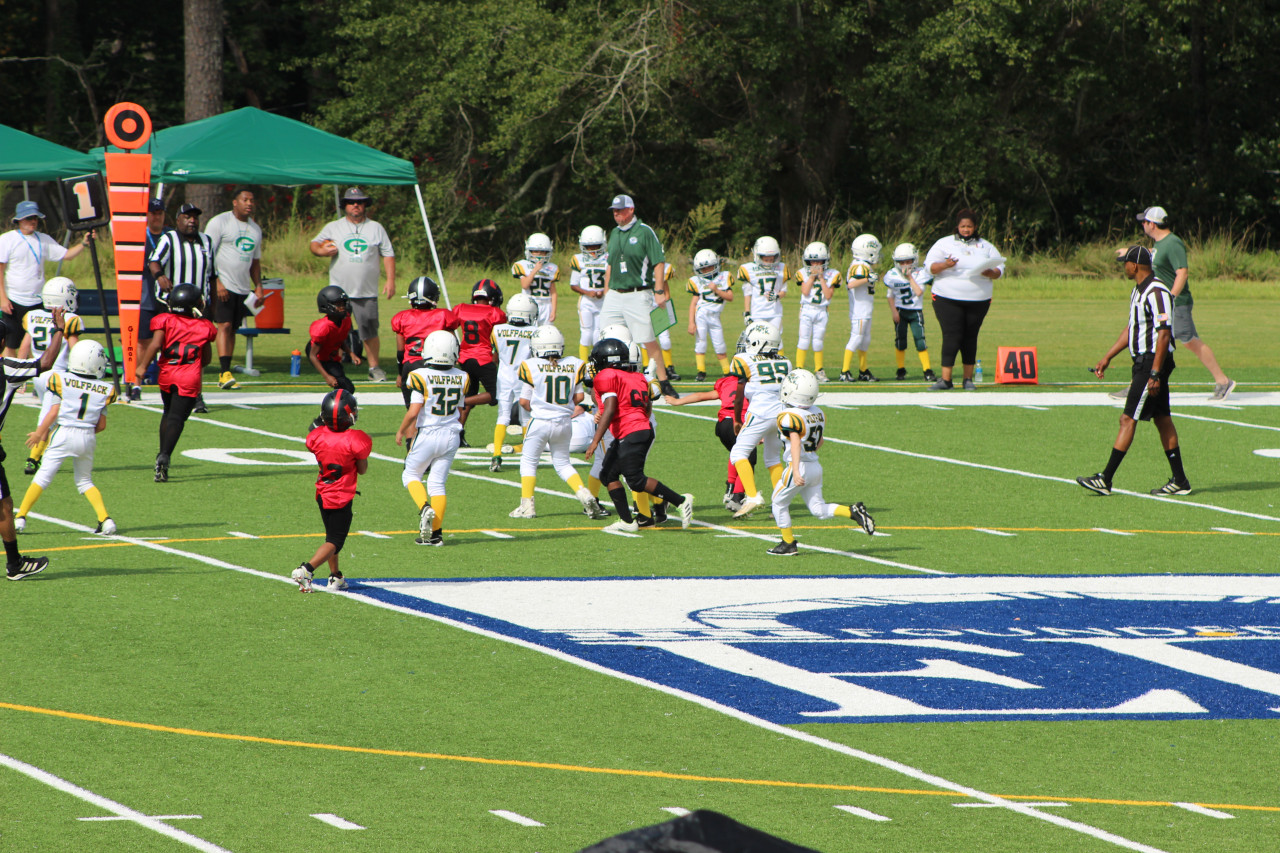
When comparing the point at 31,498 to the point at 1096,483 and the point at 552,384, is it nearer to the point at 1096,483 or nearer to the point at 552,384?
the point at 552,384

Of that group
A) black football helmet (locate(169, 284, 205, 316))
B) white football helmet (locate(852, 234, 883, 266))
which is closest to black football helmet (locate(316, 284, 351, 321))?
black football helmet (locate(169, 284, 205, 316))

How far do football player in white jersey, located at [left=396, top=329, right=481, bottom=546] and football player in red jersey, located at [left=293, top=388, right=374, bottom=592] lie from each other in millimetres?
1417

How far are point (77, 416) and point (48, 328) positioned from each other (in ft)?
14.3

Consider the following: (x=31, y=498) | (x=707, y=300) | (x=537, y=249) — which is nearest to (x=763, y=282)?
(x=707, y=300)

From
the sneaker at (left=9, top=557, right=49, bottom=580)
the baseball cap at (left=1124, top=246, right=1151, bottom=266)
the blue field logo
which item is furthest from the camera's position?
the baseball cap at (left=1124, top=246, right=1151, bottom=266)

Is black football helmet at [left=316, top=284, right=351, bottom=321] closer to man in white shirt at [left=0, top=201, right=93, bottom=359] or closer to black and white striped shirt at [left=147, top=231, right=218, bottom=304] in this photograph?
black and white striped shirt at [left=147, top=231, right=218, bottom=304]

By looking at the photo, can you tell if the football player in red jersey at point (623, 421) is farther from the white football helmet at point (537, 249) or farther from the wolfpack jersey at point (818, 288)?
the wolfpack jersey at point (818, 288)

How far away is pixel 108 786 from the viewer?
6.12 m

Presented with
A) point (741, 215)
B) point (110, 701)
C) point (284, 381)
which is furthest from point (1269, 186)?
point (110, 701)

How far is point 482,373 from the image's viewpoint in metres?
14.6

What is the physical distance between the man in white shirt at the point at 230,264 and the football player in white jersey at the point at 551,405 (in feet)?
25.8

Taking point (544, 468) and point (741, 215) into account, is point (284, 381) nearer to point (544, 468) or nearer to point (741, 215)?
point (544, 468)

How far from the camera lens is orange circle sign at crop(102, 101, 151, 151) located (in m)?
16.7

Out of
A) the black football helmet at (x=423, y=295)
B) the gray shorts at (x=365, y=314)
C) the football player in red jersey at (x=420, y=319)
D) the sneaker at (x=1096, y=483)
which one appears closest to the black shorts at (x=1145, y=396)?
the sneaker at (x=1096, y=483)
